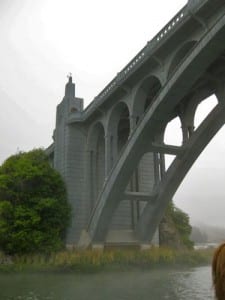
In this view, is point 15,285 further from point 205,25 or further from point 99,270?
point 205,25

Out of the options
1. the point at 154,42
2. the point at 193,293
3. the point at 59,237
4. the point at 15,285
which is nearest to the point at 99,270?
the point at 59,237

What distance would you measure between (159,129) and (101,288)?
8.26 meters

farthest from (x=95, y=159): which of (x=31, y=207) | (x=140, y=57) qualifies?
(x=140, y=57)

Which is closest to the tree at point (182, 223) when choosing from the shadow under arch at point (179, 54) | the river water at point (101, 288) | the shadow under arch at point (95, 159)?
the shadow under arch at point (95, 159)

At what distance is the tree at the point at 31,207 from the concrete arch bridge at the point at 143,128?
135 cm

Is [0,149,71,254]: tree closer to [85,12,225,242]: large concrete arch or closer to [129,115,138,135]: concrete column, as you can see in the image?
[85,12,225,242]: large concrete arch

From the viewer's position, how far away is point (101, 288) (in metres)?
13.8

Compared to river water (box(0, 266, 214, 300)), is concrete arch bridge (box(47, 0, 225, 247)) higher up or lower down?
higher up

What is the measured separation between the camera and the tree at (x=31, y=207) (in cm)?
2158

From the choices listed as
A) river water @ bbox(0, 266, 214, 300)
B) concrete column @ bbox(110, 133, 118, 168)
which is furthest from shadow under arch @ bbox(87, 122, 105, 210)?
river water @ bbox(0, 266, 214, 300)

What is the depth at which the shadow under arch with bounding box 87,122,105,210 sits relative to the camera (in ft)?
82.1

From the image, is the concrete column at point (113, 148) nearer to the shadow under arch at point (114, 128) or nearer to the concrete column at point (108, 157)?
the shadow under arch at point (114, 128)

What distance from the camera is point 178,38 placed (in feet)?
53.5

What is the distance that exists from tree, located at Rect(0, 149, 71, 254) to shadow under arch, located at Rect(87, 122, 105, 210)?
199 centimetres
